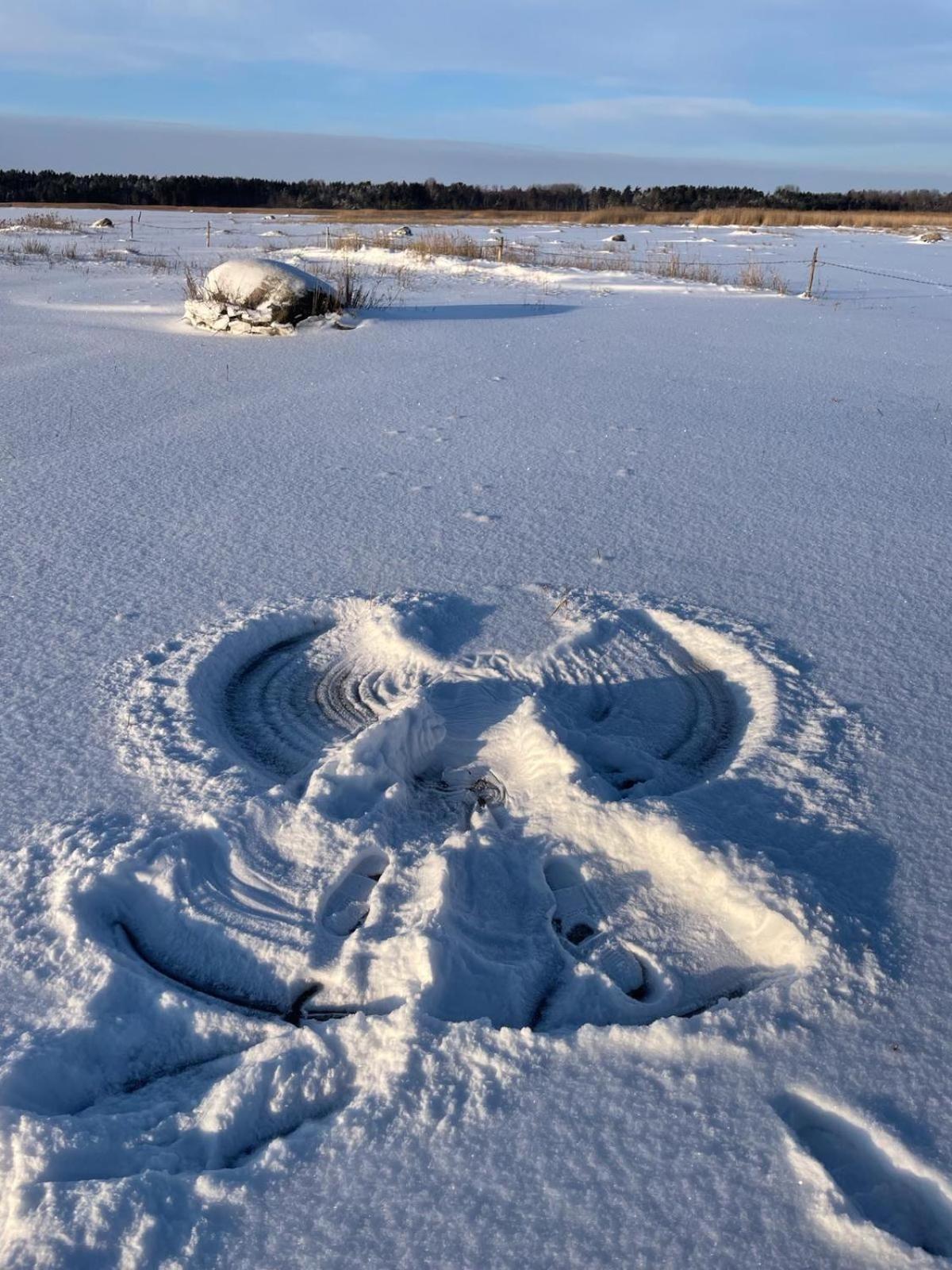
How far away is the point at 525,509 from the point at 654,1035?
2.74m

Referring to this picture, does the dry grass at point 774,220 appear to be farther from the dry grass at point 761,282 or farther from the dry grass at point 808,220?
the dry grass at point 761,282

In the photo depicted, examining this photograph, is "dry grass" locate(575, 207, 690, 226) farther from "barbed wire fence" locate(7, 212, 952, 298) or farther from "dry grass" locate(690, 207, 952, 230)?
"barbed wire fence" locate(7, 212, 952, 298)

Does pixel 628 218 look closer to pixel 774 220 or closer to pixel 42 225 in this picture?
pixel 774 220

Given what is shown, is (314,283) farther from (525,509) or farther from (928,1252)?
(928,1252)

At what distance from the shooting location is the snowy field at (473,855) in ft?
4.70

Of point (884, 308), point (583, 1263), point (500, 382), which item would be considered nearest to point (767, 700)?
point (583, 1263)

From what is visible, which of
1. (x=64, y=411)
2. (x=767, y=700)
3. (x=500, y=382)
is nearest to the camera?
(x=767, y=700)

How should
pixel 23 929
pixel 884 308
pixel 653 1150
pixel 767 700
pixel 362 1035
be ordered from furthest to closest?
pixel 884 308
pixel 767 700
pixel 23 929
pixel 362 1035
pixel 653 1150

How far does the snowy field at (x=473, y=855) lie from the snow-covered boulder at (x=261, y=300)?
3206mm

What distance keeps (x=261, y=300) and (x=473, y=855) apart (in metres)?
6.77

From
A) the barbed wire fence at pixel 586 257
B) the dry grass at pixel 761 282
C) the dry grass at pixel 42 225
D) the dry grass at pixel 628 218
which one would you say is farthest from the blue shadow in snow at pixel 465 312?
the dry grass at pixel 628 218

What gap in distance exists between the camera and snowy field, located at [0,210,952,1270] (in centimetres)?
143

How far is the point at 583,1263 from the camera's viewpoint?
133cm

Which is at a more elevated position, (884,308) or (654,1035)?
(884,308)
